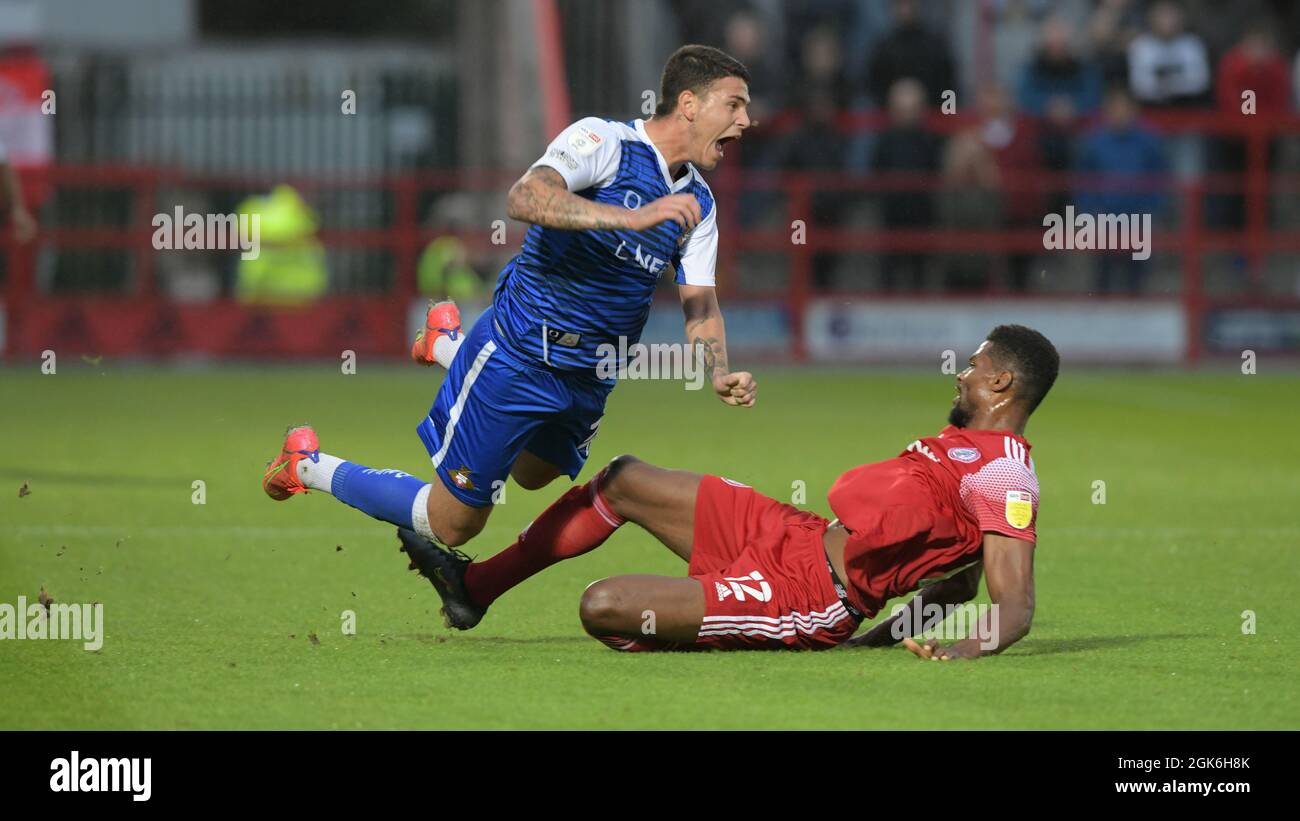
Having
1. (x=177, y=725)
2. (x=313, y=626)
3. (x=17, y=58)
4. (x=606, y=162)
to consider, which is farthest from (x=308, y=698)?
(x=17, y=58)

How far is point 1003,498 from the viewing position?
652cm

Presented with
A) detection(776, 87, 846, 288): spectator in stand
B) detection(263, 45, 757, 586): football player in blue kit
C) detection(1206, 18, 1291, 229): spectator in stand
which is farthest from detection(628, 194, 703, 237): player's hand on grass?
detection(1206, 18, 1291, 229): spectator in stand

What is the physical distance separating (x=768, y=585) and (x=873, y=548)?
0.37 m

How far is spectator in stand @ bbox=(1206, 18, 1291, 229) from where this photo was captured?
21250 millimetres

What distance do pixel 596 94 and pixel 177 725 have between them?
1788cm

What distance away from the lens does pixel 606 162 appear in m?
6.96

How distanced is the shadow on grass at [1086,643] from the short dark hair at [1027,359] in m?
0.82

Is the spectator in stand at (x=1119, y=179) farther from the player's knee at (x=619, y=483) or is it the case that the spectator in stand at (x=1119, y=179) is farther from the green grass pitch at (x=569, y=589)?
Result: the player's knee at (x=619, y=483)

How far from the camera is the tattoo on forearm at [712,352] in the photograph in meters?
7.15

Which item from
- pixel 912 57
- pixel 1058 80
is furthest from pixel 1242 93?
pixel 912 57

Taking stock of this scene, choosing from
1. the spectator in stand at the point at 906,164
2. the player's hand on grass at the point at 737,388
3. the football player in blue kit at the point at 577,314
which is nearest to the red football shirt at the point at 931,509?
the player's hand on grass at the point at 737,388

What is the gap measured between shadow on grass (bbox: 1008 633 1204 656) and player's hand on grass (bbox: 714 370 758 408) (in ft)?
4.03

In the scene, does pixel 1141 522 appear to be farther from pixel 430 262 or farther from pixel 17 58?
pixel 17 58
